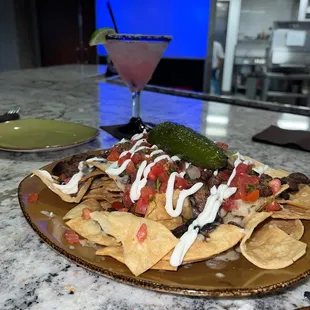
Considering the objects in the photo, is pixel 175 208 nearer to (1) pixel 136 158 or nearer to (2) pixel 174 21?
(1) pixel 136 158

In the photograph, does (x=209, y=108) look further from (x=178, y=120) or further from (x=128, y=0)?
(x=128, y=0)

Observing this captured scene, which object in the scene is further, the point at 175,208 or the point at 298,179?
the point at 298,179

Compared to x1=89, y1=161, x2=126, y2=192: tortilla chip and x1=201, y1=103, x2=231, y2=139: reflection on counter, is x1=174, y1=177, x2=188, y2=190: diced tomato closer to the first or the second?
x1=89, y1=161, x2=126, y2=192: tortilla chip

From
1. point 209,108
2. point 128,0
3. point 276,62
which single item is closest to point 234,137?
point 209,108

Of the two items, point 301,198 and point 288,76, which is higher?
point 301,198

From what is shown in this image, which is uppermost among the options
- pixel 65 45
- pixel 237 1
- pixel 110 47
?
pixel 237 1

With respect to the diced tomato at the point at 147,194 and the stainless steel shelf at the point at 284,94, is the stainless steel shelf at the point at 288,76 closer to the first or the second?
the stainless steel shelf at the point at 284,94

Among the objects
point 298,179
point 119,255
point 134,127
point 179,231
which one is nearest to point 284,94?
point 134,127

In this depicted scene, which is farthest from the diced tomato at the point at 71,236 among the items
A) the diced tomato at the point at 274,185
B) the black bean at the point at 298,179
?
the black bean at the point at 298,179
